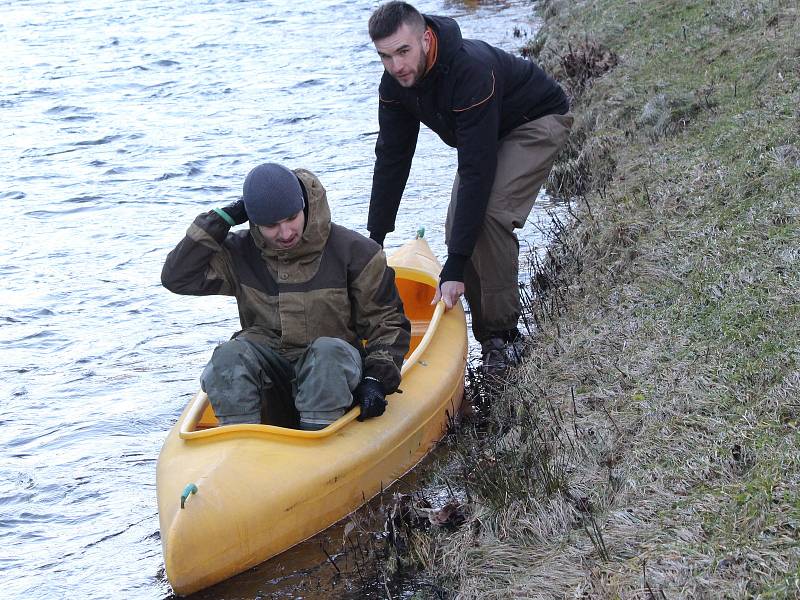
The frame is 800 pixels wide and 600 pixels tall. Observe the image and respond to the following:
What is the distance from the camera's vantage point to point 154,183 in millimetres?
11109

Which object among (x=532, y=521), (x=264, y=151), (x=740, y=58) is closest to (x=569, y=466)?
(x=532, y=521)

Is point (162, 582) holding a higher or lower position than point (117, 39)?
higher

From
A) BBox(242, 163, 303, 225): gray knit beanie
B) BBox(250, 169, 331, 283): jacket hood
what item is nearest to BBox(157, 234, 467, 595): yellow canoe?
BBox(250, 169, 331, 283): jacket hood

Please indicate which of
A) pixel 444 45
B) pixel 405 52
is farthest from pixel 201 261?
pixel 444 45

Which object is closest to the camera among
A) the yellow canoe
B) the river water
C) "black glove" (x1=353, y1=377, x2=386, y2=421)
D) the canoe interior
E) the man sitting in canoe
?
the yellow canoe

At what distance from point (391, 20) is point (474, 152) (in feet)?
2.70

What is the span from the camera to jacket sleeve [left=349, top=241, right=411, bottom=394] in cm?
495

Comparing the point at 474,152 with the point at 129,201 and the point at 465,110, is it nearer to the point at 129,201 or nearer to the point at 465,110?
the point at 465,110

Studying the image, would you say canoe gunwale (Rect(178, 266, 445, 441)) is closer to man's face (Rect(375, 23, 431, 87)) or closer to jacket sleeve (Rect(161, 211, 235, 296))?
jacket sleeve (Rect(161, 211, 235, 296))

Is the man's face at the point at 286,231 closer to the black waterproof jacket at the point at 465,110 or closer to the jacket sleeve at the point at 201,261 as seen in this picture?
the jacket sleeve at the point at 201,261

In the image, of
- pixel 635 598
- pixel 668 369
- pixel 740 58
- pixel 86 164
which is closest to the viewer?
pixel 635 598

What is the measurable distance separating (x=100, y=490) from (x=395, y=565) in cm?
189

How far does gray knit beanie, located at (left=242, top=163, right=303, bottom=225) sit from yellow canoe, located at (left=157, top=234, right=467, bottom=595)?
910 millimetres

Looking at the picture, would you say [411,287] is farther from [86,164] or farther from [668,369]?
[86,164]
